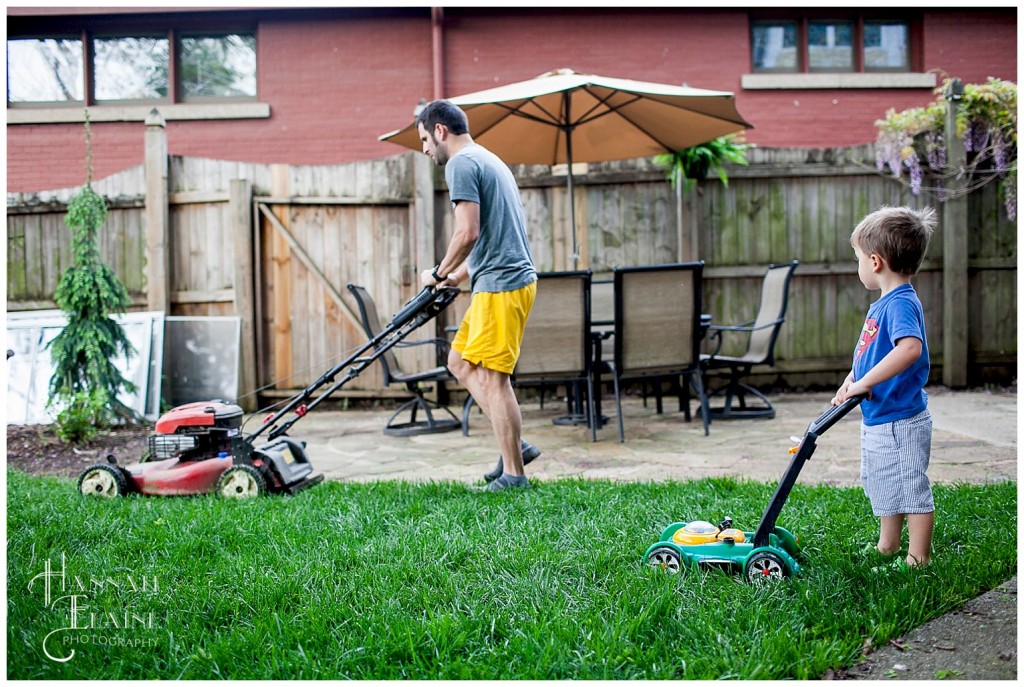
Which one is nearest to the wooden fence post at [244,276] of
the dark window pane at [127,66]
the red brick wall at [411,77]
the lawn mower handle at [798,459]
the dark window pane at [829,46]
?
the red brick wall at [411,77]

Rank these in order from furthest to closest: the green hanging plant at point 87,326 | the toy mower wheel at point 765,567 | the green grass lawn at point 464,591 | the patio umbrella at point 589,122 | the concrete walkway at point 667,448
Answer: the green hanging plant at point 87,326 → the patio umbrella at point 589,122 → the concrete walkway at point 667,448 → the toy mower wheel at point 765,567 → the green grass lawn at point 464,591

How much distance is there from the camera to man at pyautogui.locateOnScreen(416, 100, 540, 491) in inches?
151

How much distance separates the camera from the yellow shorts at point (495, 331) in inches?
152

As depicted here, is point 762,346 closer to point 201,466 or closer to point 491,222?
point 491,222

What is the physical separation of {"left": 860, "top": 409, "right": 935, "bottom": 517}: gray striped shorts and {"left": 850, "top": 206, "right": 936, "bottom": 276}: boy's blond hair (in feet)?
1.47

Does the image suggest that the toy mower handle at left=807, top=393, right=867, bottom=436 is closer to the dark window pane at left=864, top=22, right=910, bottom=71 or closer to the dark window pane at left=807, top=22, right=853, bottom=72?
the dark window pane at left=807, top=22, right=853, bottom=72

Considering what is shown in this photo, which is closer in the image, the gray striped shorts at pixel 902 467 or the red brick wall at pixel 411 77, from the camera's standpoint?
the gray striped shorts at pixel 902 467

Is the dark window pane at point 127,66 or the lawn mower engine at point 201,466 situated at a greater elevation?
the dark window pane at point 127,66

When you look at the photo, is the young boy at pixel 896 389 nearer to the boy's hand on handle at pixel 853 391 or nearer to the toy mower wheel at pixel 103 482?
the boy's hand on handle at pixel 853 391

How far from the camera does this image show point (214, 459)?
4113 millimetres

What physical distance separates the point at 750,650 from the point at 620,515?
126 centimetres

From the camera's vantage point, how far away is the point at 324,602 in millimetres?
2350

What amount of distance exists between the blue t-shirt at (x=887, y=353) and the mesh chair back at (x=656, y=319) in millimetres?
2832

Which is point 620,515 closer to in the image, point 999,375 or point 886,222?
point 886,222
